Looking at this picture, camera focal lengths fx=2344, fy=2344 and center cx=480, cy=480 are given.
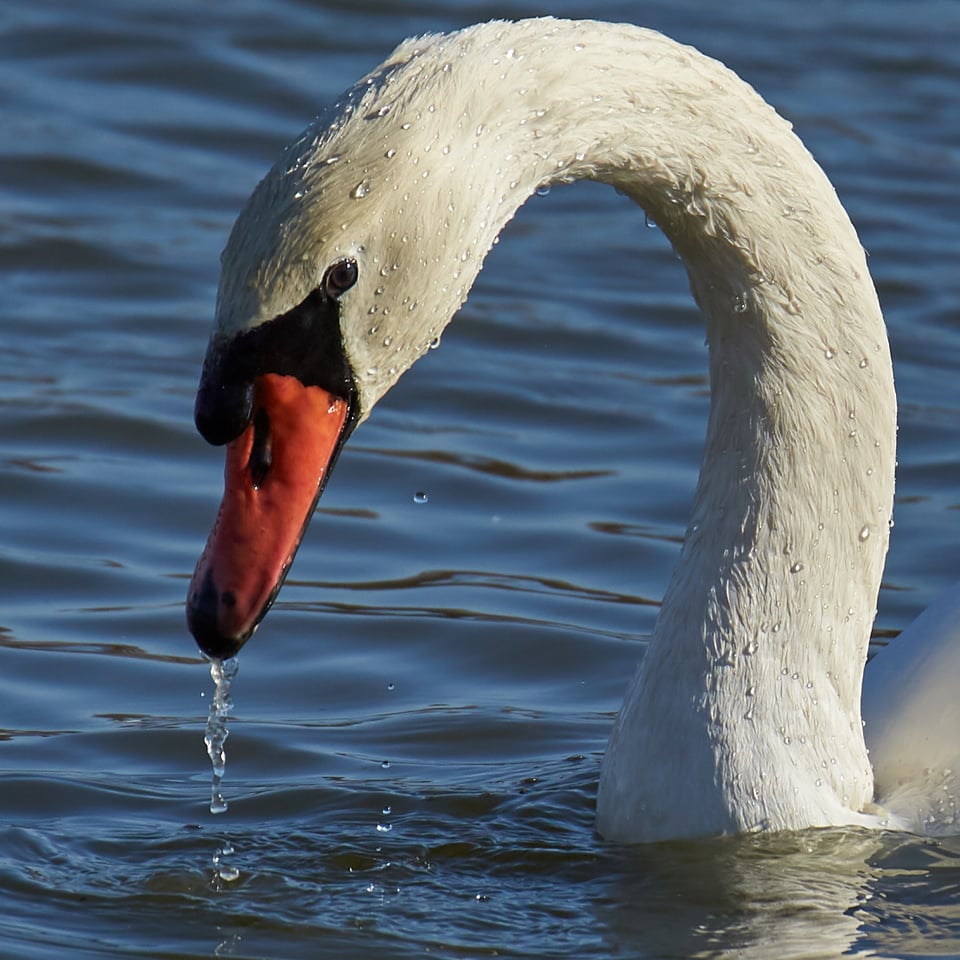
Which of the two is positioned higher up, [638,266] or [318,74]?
[318,74]

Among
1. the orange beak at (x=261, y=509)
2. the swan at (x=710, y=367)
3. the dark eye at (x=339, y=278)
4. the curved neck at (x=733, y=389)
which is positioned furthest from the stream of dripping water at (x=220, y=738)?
the dark eye at (x=339, y=278)

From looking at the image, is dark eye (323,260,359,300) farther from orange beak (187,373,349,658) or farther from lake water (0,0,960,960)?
lake water (0,0,960,960)

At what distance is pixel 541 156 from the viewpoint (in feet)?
13.6

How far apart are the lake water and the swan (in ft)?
0.76

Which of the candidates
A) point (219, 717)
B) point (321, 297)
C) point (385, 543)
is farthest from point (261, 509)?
point (385, 543)

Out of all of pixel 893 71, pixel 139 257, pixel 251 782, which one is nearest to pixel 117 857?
pixel 251 782

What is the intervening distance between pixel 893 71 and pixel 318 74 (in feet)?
10.7

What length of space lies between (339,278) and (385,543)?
333cm

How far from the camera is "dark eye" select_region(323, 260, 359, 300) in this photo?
13.0 feet

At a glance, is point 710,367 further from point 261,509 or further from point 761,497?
point 261,509

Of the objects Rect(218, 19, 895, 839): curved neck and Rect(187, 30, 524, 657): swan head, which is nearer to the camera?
Rect(187, 30, 524, 657): swan head

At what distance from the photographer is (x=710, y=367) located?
15.9 ft

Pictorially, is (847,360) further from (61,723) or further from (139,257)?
(139,257)

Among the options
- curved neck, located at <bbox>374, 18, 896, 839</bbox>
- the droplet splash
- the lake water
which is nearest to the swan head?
the droplet splash
